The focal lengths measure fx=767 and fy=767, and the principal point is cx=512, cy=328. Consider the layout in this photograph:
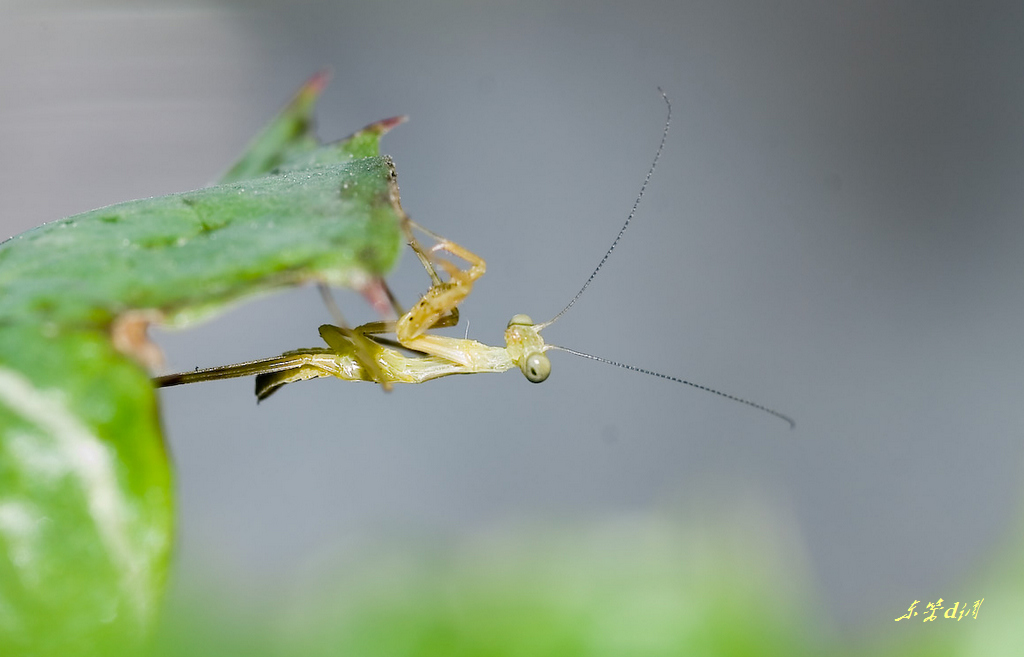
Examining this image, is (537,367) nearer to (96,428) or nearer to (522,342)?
(522,342)

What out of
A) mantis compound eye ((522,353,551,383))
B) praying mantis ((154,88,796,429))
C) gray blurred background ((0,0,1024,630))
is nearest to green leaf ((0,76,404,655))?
praying mantis ((154,88,796,429))

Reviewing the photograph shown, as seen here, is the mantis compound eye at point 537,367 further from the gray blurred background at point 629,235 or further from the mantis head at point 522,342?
the gray blurred background at point 629,235

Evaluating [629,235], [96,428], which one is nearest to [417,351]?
[96,428]

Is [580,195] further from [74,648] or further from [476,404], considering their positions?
[74,648]

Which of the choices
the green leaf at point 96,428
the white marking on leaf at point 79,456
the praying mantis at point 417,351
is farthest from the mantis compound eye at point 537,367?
the white marking on leaf at point 79,456

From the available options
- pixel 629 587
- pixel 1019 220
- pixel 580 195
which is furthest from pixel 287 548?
pixel 1019 220
